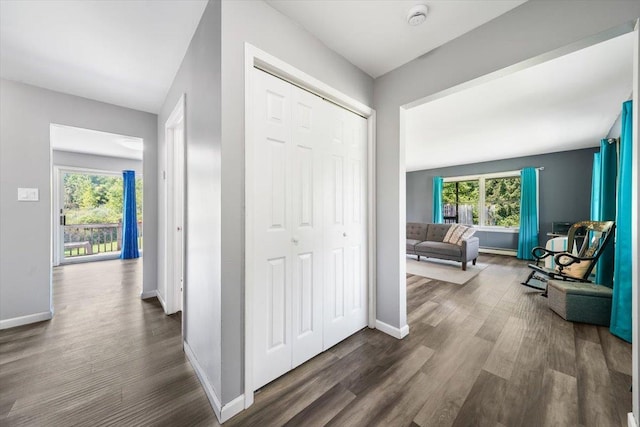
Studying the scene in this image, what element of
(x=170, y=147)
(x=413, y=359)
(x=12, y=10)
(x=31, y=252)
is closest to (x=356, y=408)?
(x=413, y=359)

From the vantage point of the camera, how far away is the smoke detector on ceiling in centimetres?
147

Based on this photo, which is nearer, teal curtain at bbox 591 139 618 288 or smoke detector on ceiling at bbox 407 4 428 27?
smoke detector on ceiling at bbox 407 4 428 27

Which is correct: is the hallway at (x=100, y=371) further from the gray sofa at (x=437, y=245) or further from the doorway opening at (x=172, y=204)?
the gray sofa at (x=437, y=245)

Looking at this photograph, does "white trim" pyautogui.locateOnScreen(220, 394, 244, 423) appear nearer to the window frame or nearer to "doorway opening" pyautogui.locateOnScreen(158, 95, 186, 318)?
"doorway opening" pyautogui.locateOnScreen(158, 95, 186, 318)

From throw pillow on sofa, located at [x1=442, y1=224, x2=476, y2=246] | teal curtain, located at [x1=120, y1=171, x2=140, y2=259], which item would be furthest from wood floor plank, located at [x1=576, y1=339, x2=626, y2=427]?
teal curtain, located at [x1=120, y1=171, x2=140, y2=259]

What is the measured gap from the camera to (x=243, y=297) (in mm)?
1367

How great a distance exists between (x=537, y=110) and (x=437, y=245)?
2762 millimetres

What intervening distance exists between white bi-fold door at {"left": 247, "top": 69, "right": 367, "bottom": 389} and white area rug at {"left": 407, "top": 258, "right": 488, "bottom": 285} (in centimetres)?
249

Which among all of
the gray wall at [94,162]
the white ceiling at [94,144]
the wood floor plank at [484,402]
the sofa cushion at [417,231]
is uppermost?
the white ceiling at [94,144]

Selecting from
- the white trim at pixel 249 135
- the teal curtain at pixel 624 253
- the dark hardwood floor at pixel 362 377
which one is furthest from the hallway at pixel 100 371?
the teal curtain at pixel 624 253

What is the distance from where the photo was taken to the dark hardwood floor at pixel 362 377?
1.32 meters

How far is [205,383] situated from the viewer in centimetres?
150

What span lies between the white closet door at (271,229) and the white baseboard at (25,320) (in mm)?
2689

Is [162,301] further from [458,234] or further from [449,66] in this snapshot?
[458,234]
